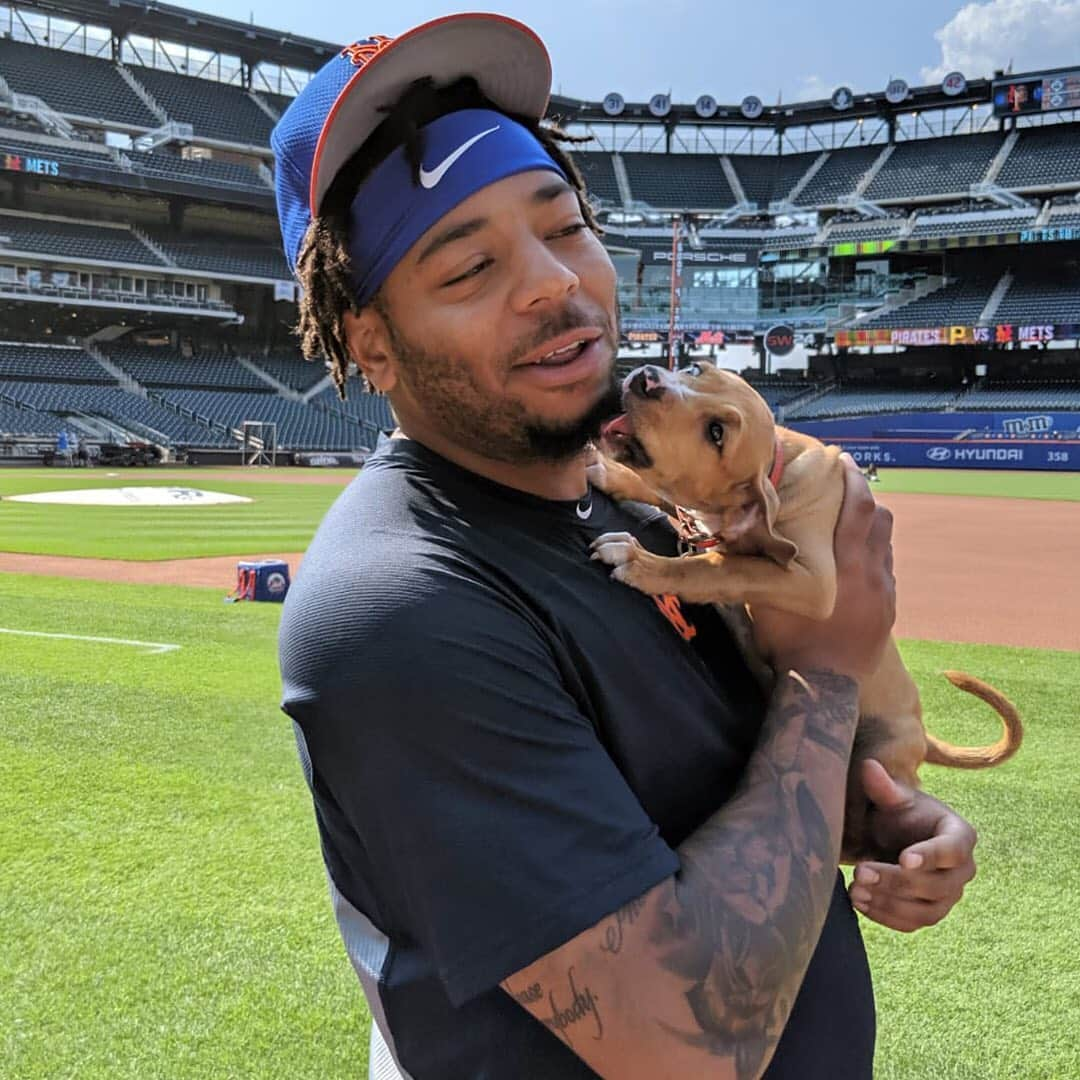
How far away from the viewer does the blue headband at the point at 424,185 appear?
1461 mm

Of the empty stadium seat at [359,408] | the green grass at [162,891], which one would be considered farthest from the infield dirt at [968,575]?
the empty stadium seat at [359,408]

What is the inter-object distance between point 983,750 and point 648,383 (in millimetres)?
1391

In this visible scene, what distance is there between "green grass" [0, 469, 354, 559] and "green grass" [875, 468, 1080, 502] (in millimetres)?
17318

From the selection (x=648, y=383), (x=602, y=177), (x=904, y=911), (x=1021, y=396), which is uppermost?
(x=602, y=177)

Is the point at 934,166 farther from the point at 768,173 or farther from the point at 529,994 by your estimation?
the point at 529,994

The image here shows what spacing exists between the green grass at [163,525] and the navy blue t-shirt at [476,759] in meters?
12.9

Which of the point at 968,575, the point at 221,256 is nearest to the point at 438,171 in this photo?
the point at 968,575

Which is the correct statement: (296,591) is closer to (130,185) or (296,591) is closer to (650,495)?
(650,495)

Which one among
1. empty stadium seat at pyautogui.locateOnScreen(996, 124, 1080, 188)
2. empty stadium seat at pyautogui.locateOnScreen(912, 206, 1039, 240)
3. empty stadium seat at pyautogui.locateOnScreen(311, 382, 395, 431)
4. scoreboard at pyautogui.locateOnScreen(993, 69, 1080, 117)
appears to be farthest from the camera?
scoreboard at pyautogui.locateOnScreen(993, 69, 1080, 117)

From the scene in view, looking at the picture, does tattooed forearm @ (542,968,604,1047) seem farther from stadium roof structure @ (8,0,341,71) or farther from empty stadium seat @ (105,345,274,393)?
stadium roof structure @ (8,0,341,71)

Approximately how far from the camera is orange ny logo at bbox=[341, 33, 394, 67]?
4.89 ft

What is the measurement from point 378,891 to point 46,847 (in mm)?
3273

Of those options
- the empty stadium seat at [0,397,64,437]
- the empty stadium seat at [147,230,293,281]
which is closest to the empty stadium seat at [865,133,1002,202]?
the empty stadium seat at [147,230,293,281]

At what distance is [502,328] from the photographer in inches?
58.5
